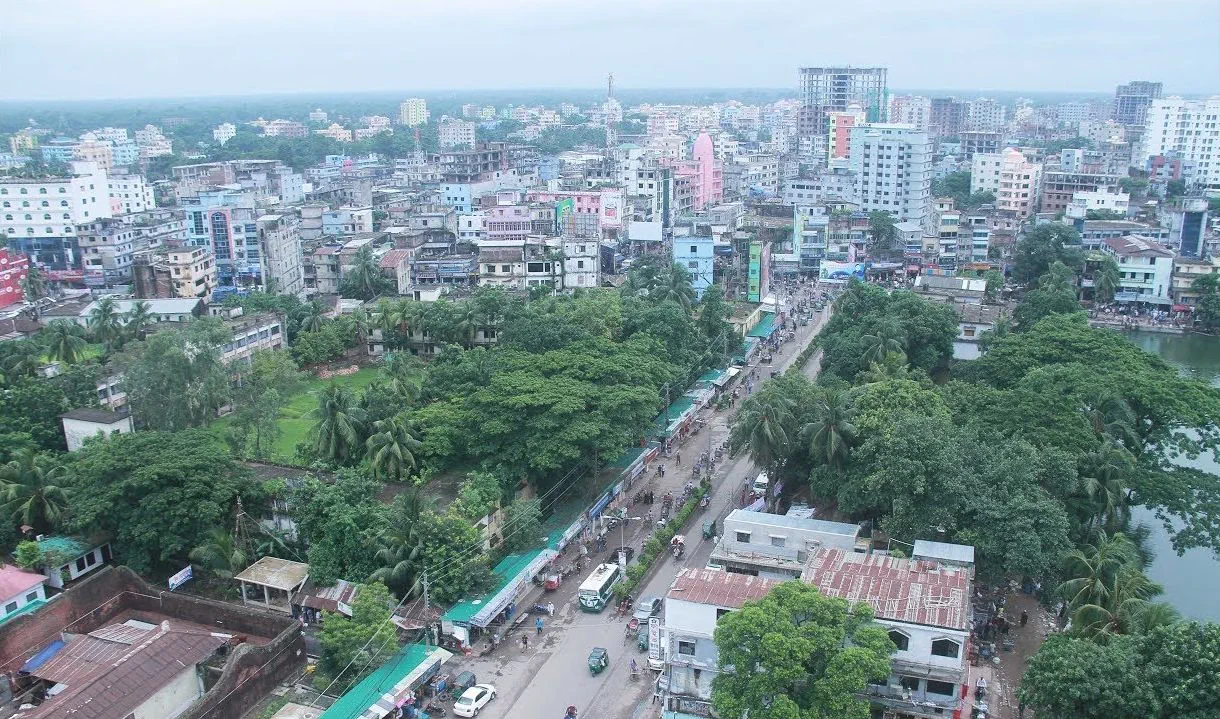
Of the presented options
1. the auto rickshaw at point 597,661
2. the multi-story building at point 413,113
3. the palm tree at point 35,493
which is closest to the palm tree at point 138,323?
the palm tree at point 35,493

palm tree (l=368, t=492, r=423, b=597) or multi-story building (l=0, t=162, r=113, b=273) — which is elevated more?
multi-story building (l=0, t=162, r=113, b=273)

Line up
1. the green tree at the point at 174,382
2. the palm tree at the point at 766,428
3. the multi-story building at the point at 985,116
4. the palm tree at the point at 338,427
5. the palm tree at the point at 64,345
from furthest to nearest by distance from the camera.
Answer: the multi-story building at the point at 985,116
the palm tree at the point at 64,345
the green tree at the point at 174,382
the palm tree at the point at 338,427
the palm tree at the point at 766,428

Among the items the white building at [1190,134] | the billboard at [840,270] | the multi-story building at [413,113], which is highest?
the multi-story building at [413,113]

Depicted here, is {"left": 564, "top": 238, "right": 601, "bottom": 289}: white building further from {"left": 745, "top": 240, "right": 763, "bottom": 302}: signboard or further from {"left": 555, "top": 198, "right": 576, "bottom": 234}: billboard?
{"left": 745, "top": 240, "right": 763, "bottom": 302}: signboard

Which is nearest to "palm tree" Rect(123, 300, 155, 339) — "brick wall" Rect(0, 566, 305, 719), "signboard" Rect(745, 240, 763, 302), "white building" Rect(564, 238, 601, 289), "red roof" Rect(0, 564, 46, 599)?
"brick wall" Rect(0, 566, 305, 719)

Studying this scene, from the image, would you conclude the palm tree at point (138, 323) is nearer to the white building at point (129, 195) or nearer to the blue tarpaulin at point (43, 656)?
the blue tarpaulin at point (43, 656)

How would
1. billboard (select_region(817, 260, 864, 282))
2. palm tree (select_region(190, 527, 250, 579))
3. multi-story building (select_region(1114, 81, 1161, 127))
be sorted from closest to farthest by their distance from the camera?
1. palm tree (select_region(190, 527, 250, 579))
2. billboard (select_region(817, 260, 864, 282))
3. multi-story building (select_region(1114, 81, 1161, 127))

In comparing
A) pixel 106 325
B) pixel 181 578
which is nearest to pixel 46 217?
pixel 106 325
